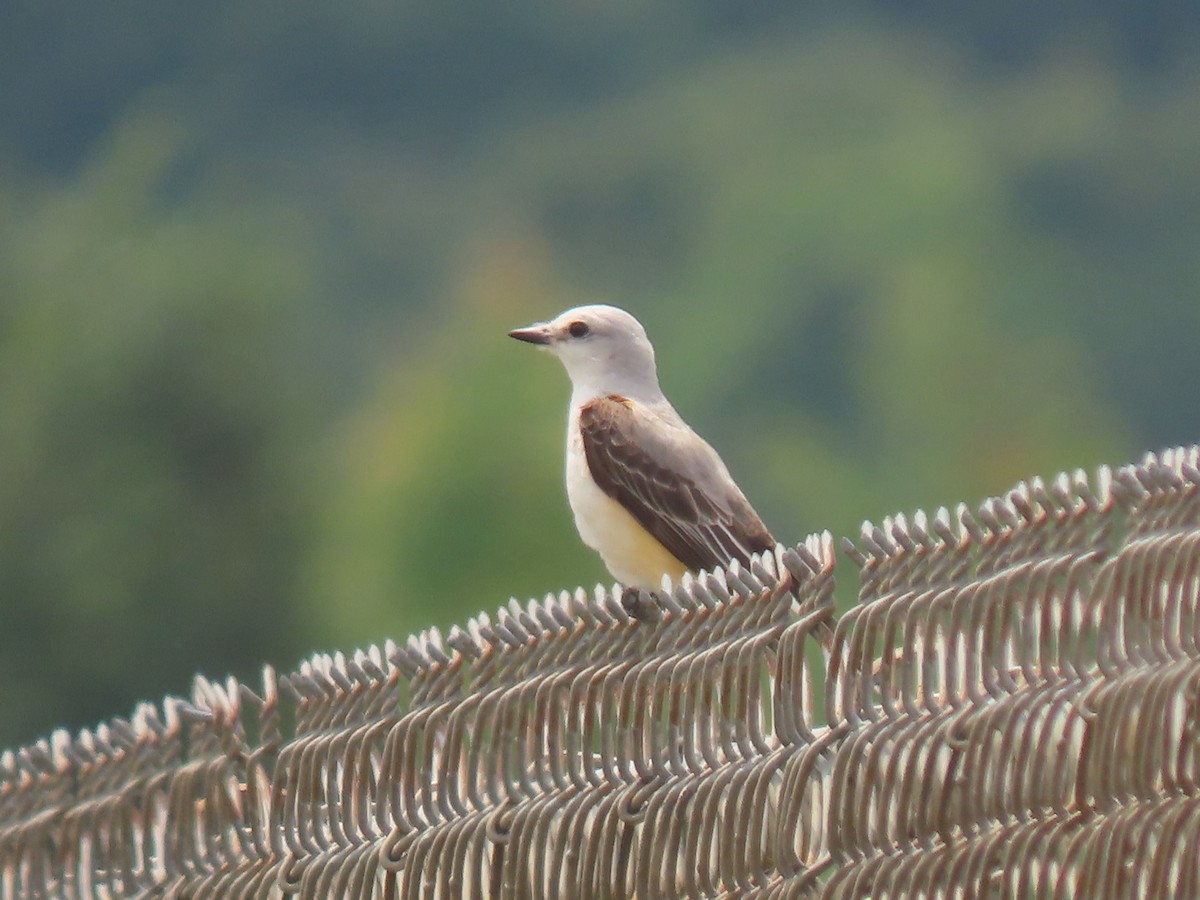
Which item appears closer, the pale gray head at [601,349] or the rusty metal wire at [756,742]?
the rusty metal wire at [756,742]

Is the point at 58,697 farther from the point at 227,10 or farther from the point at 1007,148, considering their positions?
the point at 227,10

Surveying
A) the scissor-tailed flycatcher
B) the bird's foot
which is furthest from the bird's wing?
the bird's foot

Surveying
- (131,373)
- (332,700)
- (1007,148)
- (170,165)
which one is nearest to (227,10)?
(170,165)

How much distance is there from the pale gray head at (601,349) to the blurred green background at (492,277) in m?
20.1

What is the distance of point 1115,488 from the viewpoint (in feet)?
9.50

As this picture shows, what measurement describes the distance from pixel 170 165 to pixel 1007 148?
Result: 28.7 m

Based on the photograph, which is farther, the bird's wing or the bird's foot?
the bird's wing

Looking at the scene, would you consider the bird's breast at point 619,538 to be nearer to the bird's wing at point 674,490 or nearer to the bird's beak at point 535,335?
the bird's wing at point 674,490

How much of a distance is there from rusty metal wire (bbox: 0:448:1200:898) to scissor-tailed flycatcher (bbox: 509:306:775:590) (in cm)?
230

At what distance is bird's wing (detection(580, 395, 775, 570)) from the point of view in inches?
251

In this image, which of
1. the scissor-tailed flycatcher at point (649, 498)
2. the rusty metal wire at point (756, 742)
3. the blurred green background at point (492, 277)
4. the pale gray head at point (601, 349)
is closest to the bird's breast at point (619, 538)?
the scissor-tailed flycatcher at point (649, 498)

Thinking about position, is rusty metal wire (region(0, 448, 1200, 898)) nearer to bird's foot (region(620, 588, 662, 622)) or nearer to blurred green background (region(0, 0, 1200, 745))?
bird's foot (region(620, 588, 662, 622))

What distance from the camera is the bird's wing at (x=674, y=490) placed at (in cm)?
638

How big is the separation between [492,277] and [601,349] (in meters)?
70.5
